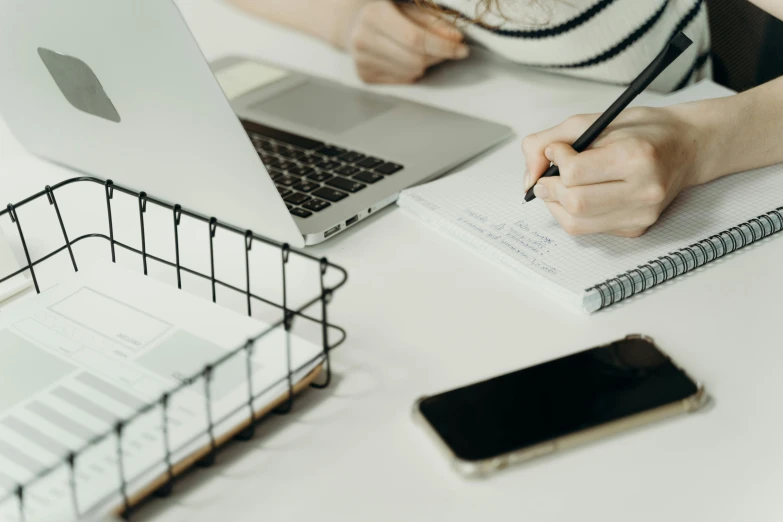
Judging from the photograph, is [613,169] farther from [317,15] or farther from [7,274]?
[317,15]

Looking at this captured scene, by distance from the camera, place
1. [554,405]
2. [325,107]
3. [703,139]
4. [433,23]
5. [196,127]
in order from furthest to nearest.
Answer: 1. [433,23]
2. [325,107]
3. [703,139]
4. [196,127]
5. [554,405]

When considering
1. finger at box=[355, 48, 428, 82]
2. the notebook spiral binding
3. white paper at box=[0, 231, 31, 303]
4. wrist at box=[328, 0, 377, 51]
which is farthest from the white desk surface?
wrist at box=[328, 0, 377, 51]

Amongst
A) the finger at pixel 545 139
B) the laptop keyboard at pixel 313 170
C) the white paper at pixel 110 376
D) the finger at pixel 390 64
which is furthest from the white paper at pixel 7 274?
the finger at pixel 390 64

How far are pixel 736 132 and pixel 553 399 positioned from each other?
0.41 meters

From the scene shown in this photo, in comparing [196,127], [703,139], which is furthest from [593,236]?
[196,127]

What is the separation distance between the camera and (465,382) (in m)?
0.59

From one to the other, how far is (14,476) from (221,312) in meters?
0.19

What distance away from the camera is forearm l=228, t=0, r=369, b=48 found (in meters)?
1.24

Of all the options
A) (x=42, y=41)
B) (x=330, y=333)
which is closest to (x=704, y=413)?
(x=330, y=333)

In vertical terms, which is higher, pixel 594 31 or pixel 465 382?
pixel 594 31

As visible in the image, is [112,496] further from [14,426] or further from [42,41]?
[42,41]

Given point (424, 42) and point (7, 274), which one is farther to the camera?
point (424, 42)

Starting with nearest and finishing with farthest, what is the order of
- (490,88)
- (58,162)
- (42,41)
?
(42,41)
(58,162)
(490,88)

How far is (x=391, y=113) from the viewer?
40.0 inches
